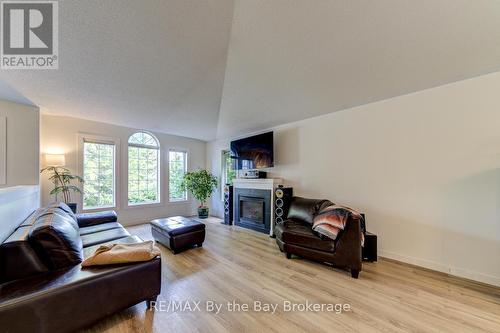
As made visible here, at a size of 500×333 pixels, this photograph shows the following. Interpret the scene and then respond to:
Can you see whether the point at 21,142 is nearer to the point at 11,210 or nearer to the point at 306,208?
the point at 11,210

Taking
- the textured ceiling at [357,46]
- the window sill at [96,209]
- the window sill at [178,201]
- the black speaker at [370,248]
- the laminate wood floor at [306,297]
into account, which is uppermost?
the textured ceiling at [357,46]

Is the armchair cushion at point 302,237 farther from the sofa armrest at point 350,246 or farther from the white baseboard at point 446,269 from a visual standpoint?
the white baseboard at point 446,269

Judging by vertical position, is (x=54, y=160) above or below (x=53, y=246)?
above

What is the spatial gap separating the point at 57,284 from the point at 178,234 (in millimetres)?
1718

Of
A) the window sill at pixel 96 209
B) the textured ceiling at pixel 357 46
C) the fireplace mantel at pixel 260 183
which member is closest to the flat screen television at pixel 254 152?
the fireplace mantel at pixel 260 183

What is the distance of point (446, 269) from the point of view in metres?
2.46

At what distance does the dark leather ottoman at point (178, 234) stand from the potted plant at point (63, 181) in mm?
1914

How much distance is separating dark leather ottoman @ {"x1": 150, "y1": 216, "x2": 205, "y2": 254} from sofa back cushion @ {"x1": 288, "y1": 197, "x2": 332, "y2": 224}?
5.35 feet

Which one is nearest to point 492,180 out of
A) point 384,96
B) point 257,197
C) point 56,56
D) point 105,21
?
point 384,96

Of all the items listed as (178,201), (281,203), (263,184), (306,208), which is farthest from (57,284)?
(178,201)

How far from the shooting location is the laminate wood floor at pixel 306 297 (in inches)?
63.2

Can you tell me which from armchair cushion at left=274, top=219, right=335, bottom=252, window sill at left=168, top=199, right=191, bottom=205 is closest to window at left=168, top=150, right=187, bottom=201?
window sill at left=168, top=199, right=191, bottom=205

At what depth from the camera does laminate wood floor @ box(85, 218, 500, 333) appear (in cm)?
161

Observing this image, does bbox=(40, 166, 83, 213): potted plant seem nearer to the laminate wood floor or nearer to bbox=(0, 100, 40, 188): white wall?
bbox=(0, 100, 40, 188): white wall
